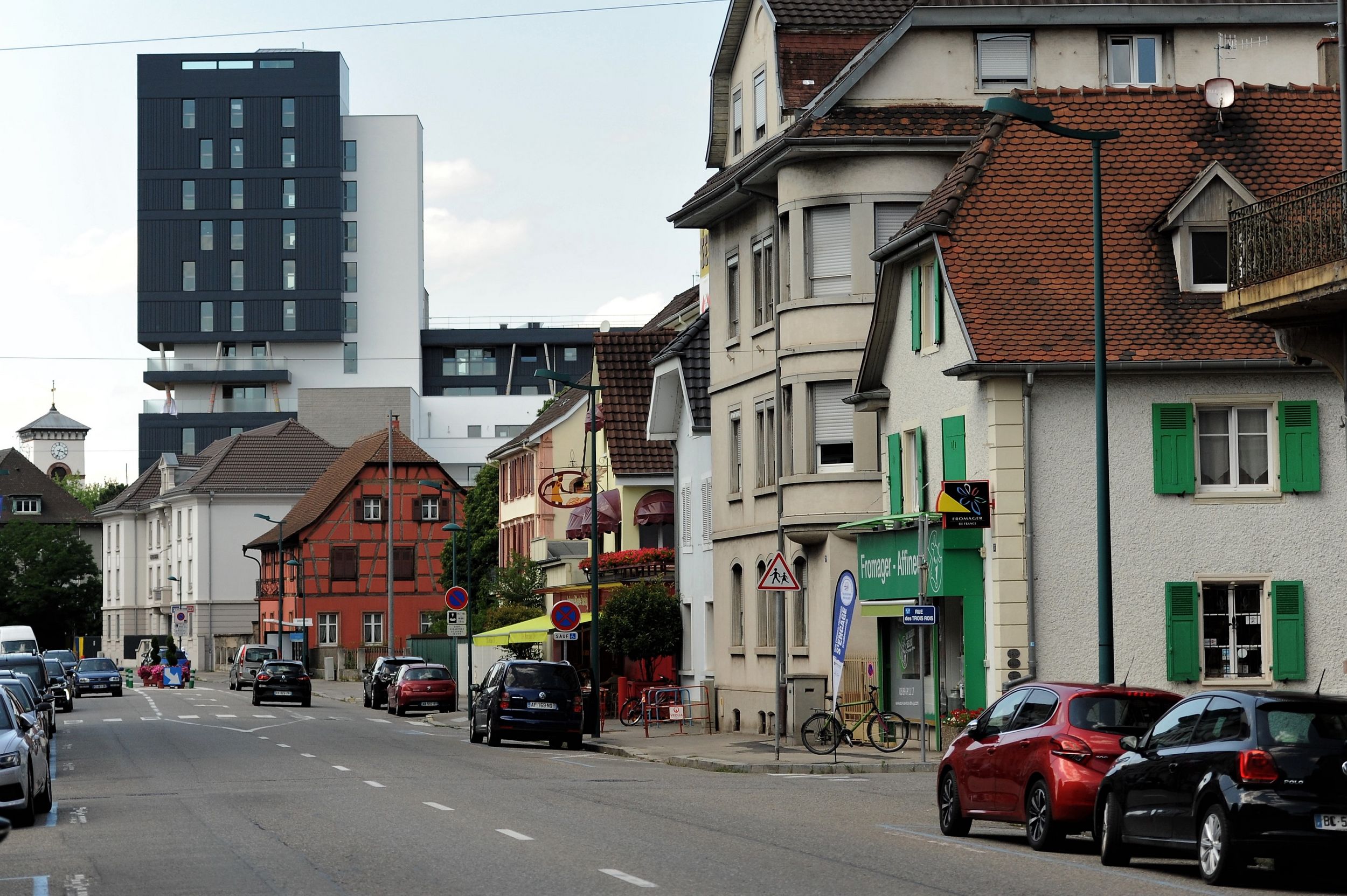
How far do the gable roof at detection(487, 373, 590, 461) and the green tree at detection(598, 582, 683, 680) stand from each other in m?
22.9

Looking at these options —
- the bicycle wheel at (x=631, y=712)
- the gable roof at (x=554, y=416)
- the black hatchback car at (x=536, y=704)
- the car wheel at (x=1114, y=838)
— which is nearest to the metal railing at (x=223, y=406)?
the gable roof at (x=554, y=416)

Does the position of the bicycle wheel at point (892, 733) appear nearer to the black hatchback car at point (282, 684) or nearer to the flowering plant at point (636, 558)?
the flowering plant at point (636, 558)

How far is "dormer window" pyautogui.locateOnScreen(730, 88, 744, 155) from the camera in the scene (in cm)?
4169

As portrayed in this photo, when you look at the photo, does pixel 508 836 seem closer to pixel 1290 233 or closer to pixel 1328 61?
pixel 1290 233

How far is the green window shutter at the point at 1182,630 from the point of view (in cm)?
3017

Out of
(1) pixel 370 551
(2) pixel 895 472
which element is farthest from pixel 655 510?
(1) pixel 370 551

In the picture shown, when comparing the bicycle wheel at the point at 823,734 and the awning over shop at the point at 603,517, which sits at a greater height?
the awning over shop at the point at 603,517

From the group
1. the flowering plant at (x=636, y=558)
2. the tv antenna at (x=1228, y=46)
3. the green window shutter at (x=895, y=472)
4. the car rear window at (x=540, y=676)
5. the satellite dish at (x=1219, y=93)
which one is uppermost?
the tv antenna at (x=1228, y=46)

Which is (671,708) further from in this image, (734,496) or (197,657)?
(197,657)

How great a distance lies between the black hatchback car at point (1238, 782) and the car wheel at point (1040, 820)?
1172 mm

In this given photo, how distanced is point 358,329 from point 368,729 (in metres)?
96.0

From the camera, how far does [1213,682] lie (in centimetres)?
3025

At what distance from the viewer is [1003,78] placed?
37.5m

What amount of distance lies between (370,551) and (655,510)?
181 feet
